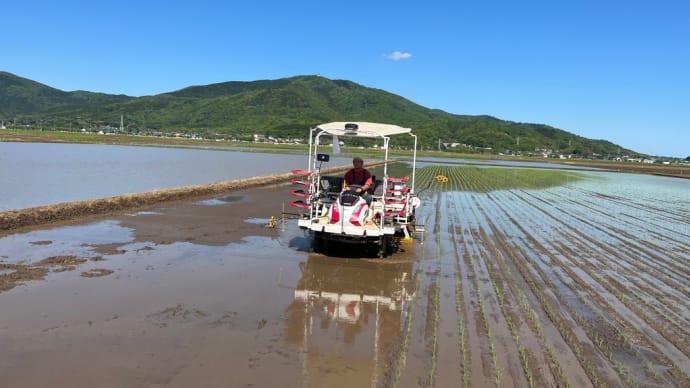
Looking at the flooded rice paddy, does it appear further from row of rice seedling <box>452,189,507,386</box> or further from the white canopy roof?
the white canopy roof

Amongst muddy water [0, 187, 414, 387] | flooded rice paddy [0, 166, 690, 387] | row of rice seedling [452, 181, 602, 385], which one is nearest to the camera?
muddy water [0, 187, 414, 387]

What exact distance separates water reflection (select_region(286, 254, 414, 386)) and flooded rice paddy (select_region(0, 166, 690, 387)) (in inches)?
1.0

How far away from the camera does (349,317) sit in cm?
556

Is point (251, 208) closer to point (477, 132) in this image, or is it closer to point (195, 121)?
point (477, 132)

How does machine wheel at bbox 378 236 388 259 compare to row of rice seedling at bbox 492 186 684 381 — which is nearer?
row of rice seedling at bbox 492 186 684 381

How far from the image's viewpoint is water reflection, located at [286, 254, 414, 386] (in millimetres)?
4223

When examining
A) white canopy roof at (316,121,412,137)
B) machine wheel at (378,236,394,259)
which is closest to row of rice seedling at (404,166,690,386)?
machine wheel at (378,236,394,259)

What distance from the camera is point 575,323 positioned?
5766mm

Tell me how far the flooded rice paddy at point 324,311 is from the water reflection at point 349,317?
0.03 m

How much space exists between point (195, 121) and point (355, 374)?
189516 mm

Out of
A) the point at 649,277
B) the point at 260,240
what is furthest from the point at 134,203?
the point at 649,277

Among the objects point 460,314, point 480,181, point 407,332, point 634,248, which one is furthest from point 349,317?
point 480,181

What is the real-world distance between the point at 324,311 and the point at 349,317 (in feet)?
1.10

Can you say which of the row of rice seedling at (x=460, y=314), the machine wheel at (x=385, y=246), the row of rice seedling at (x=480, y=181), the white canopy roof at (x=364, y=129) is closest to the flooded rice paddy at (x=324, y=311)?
the row of rice seedling at (x=460, y=314)
